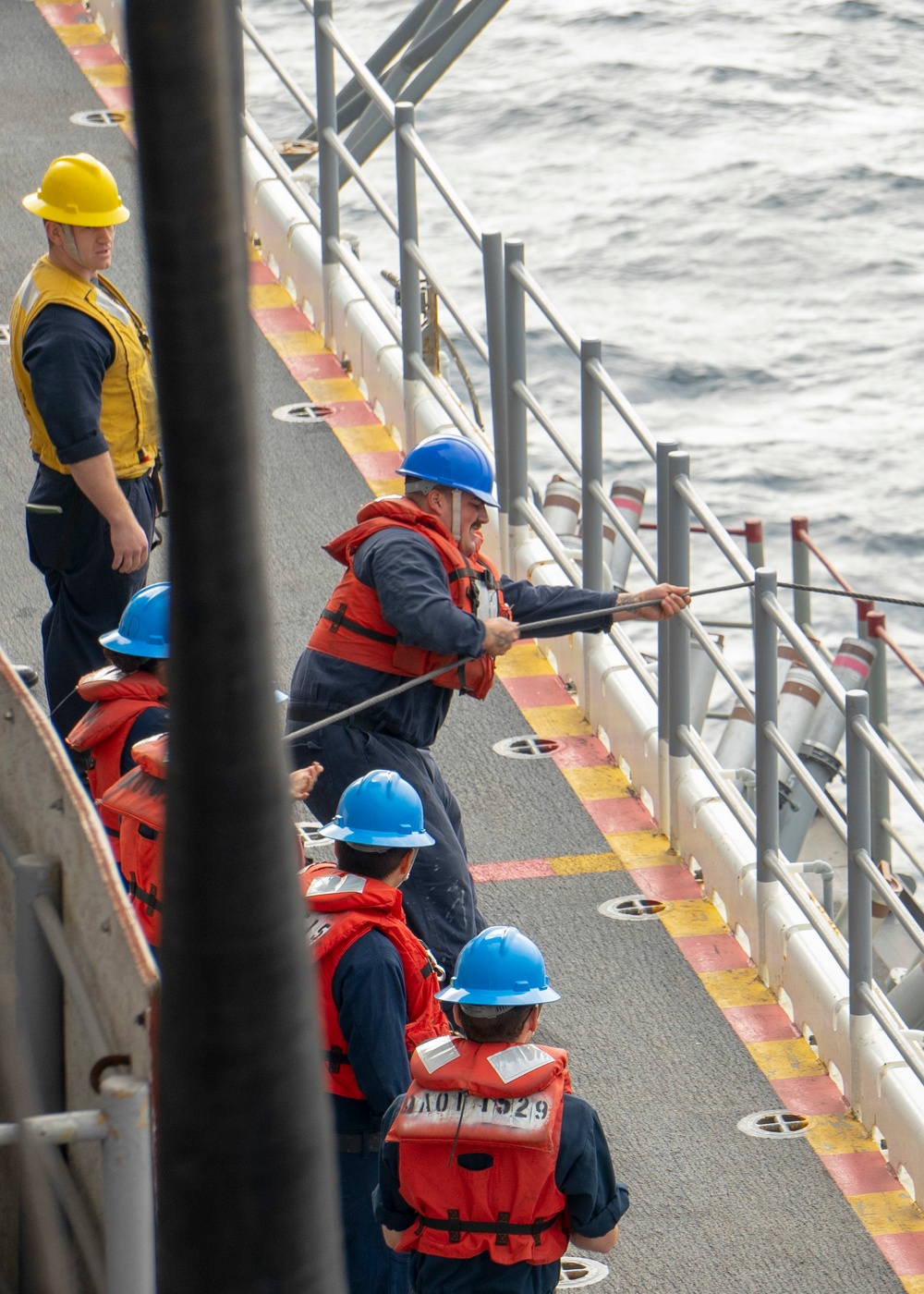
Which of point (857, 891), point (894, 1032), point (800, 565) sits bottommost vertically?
point (800, 565)

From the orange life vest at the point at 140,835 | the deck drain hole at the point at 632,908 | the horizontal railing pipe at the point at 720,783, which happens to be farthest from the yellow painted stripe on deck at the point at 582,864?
the orange life vest at the point at 140,835

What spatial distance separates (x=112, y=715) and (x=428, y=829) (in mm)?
991

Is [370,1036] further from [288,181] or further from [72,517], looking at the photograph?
[288,181]

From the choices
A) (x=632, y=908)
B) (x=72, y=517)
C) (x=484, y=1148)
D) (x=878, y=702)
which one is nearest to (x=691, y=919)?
(x=632, y=908)

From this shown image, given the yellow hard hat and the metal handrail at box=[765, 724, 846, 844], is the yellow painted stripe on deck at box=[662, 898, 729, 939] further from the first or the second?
the yellow hard hat

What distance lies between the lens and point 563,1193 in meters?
3.63

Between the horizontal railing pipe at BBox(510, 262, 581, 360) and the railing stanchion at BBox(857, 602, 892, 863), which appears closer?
the horizontal railing pipe at BBox(510, 262, 581, 360)

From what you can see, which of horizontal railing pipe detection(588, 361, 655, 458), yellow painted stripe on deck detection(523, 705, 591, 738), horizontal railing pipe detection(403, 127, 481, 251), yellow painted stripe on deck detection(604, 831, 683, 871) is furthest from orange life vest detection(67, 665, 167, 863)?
horizontal railing pipe detection(403, 127, 481, 251)

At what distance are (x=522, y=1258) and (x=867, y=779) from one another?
212cm

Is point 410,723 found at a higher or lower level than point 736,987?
higher

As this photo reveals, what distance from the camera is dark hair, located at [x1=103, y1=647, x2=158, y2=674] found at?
4598mm

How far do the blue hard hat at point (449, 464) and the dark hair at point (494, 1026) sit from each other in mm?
1936

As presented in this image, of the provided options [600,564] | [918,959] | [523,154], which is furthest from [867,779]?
[523,154]

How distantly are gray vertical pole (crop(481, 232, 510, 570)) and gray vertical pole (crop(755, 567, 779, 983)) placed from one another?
1931 mm
